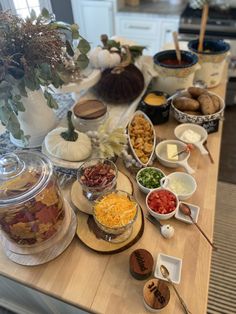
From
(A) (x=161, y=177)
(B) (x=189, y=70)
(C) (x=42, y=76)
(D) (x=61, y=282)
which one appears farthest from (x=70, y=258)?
(B) (x=189, y=70)

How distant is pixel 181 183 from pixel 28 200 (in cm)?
47

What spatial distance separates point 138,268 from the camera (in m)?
0.61

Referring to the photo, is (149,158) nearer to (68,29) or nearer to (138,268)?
(138,268)

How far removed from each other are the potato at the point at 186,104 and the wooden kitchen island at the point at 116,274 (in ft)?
1.39

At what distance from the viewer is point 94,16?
2.29 meters

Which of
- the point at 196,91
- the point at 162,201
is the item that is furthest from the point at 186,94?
the point at 162,201

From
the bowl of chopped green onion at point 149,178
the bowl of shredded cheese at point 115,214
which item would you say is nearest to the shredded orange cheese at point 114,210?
the bowl of shredded cheese at point 115,214

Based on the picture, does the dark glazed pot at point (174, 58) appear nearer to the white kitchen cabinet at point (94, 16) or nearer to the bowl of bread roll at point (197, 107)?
the bowl of bread roll at point (197, 107)

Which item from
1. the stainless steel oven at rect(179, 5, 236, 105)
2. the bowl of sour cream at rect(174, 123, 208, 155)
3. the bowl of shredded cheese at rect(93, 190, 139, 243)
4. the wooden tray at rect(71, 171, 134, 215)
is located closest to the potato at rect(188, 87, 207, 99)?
the bowl of sour cream at rect(174, 123, 208, 155)

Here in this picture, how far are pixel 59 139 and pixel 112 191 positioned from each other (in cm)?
26

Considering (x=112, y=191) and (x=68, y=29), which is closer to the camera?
(x=112, y=191)

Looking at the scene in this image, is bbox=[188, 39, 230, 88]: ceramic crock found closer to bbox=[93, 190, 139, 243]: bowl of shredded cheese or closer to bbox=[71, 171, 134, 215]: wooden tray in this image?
bbox=[71, 171, 134, 215]: wooden tray

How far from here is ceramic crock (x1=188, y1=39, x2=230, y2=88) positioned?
1162mm

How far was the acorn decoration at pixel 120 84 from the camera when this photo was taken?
1.05 meters
